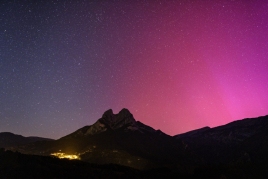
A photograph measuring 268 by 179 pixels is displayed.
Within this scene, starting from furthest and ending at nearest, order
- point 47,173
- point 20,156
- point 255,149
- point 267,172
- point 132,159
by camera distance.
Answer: point 255,149, point 132,159, point 267,172, point 20,156, point 47,173

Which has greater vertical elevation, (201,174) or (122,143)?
(122,143)

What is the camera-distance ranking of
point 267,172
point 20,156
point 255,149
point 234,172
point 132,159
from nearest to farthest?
point 20,156 → point 234,172 → point 267,172 → point 132,159 → point 255,149

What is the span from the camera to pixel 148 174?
87.4 meters

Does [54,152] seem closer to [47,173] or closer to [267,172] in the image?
[47,173]

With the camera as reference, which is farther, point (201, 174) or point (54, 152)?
point (54, 152)

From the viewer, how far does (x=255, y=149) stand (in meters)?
189

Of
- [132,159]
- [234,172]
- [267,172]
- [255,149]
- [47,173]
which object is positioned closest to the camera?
[47,173]

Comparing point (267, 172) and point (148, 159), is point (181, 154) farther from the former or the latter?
point (267, 172)

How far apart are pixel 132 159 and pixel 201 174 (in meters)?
83.3

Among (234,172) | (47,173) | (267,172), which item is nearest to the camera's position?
(47,173)

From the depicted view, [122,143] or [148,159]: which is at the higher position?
[122,143]

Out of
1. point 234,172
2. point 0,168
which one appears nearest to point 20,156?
point 0,168

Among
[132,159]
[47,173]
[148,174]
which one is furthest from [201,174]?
[132,159]

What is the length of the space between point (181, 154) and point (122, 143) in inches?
1874
